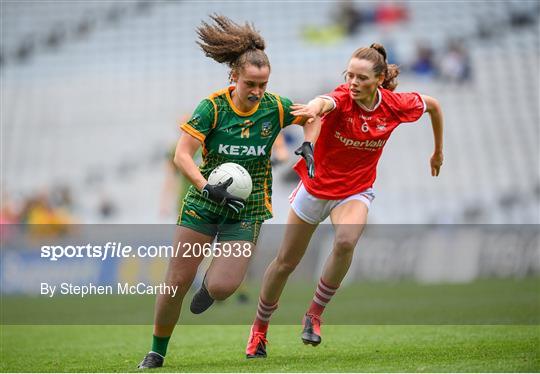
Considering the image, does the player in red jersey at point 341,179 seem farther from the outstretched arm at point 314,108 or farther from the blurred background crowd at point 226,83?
the blurred background crowd at point 226,83

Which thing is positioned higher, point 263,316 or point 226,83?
point 226,83

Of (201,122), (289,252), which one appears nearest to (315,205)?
(289,252)

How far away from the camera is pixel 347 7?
2412 centimetres

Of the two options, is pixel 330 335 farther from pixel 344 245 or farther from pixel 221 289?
pixel 221 289

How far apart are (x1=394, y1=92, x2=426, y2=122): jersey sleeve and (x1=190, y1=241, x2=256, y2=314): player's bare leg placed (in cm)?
152

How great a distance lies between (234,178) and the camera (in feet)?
19.5

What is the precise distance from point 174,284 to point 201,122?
110 cm

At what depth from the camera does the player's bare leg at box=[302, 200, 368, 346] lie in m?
6.47

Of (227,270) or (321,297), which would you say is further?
(321,297)

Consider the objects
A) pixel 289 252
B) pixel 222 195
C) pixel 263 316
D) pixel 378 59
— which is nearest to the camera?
pixel 222 195

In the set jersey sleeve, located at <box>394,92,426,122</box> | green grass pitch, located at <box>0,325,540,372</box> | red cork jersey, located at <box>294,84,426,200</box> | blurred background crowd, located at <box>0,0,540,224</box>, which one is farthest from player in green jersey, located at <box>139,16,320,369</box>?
blurred background crowd, located at <box>0,0,540,224</box>

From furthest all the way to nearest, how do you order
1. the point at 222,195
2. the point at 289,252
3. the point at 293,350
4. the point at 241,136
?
the point at 293,350 < the point at 289,252 < the point at 241,136 < the point at 222,195

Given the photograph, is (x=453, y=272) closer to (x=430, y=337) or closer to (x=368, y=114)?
(x=430, y=337)

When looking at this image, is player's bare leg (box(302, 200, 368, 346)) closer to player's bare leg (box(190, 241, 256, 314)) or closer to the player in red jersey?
the player in red jersey
